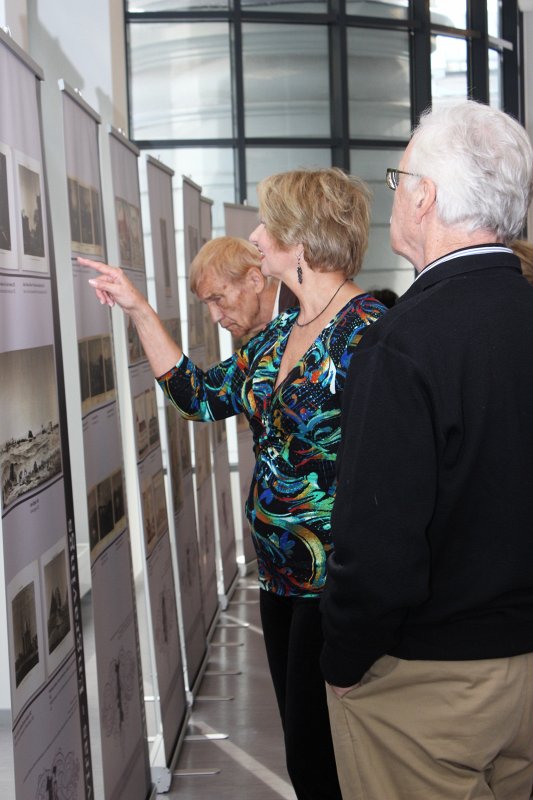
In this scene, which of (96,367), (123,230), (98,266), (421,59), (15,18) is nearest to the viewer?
(98,266)

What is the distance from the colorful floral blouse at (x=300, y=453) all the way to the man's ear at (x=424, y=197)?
23.5 inches

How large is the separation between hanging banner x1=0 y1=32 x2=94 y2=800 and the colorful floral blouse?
0.45m

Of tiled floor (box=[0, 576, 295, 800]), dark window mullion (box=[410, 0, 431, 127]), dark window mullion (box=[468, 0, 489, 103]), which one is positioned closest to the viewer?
tiled floor (box=[0, 576, 295, 800])

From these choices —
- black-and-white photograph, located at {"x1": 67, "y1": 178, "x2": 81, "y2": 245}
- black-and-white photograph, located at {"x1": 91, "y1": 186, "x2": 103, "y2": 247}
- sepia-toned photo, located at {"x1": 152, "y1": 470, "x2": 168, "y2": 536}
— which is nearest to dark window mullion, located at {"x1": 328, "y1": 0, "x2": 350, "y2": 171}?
sepia-toned photo, located at {"x1": 152, "y1": 470, "x2": 168, "y2": 536}

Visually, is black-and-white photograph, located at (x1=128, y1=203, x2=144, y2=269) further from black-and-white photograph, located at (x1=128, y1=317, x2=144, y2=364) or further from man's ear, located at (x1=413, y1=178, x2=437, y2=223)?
man's ear, located at (x1=413, y1=178, x2=437, y2=223)

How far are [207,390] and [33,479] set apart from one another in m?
0.63

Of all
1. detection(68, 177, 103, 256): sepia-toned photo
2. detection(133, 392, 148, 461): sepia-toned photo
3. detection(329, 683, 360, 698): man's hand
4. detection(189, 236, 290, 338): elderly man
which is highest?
detection(68, 177, 103, 256): sepia-toned photo

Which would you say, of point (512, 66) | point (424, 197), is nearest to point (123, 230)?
point (424, 197)

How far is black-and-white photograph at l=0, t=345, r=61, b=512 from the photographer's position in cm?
181

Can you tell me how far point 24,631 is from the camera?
188 cm

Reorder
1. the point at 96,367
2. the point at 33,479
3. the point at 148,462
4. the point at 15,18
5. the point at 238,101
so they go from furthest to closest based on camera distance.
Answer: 1. the point at 238,101
2. the point at 15,18
3. the point at 148,462
4. the point at 96,367
5. the point at 33,479

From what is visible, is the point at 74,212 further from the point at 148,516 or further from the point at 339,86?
the point at 339,86

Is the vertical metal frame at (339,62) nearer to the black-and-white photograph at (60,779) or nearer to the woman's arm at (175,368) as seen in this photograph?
the woman's arm at (175,368)

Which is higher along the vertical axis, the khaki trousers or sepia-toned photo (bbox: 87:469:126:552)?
sepia-toned photo (bbox: 87:469:126:552)
